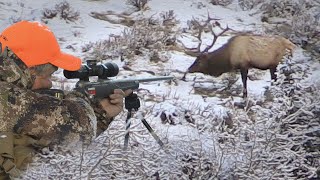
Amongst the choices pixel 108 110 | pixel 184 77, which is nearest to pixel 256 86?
pixel 184 77

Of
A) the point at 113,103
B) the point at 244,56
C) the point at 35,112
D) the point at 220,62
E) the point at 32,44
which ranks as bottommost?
the point at 220,62

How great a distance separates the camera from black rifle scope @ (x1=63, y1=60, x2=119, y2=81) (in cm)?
237

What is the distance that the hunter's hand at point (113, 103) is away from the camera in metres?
2.24

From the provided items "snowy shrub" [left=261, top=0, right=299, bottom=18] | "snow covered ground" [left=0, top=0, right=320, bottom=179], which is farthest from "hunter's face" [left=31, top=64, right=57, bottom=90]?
"snowy shrub" [left=261, top=0, right=299, bottom=18]

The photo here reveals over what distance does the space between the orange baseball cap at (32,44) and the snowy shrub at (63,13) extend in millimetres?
6493

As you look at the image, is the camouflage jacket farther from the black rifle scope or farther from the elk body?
the elk body

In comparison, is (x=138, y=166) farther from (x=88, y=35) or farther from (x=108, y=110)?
(x=88, y=35)

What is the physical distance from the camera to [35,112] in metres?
1.81

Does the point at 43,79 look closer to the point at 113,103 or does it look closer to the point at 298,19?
the point at 113,103

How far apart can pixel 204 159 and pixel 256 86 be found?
3563mm

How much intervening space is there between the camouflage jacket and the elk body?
5088 mm

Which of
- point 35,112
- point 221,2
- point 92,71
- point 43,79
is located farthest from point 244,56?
point 35,112

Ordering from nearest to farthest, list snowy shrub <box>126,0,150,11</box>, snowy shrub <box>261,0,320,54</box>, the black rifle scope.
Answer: the black rifle scope, snowy shrub <box>261,0,320,54</box>, snowy shrub <box>126,0,150,11</box>

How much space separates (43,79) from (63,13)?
6597 mm
